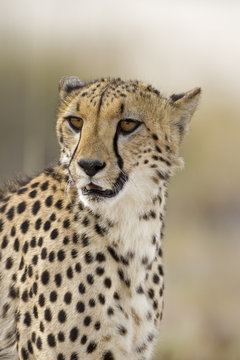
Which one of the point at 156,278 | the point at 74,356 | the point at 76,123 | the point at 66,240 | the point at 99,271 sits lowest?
the point at 74,356

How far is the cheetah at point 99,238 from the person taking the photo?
2.76 meters

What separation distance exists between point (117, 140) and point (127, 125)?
2.4 inches

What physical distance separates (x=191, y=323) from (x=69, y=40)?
2788mm

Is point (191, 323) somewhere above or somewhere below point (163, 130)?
below

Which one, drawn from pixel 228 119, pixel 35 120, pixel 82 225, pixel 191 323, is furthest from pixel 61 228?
pixel 228 119

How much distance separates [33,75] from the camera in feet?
25.4

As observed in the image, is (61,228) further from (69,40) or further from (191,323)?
(69,40)

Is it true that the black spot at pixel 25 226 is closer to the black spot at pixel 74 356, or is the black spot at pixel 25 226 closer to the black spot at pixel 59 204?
the black spot at pixel 59 204

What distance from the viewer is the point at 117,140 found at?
2.74 m

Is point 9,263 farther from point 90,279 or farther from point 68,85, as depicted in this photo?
point 68,85

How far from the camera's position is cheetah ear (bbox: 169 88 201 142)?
2.90 meters

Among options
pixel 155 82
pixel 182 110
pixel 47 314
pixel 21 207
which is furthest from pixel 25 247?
pixel 155 82

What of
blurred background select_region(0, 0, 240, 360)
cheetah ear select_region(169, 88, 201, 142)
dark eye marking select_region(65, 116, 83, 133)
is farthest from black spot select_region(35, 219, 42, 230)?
blurred background select_region(0, 0, 240, 360)

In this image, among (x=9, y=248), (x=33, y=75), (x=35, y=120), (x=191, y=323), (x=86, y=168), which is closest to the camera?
(x=86, y=168)
